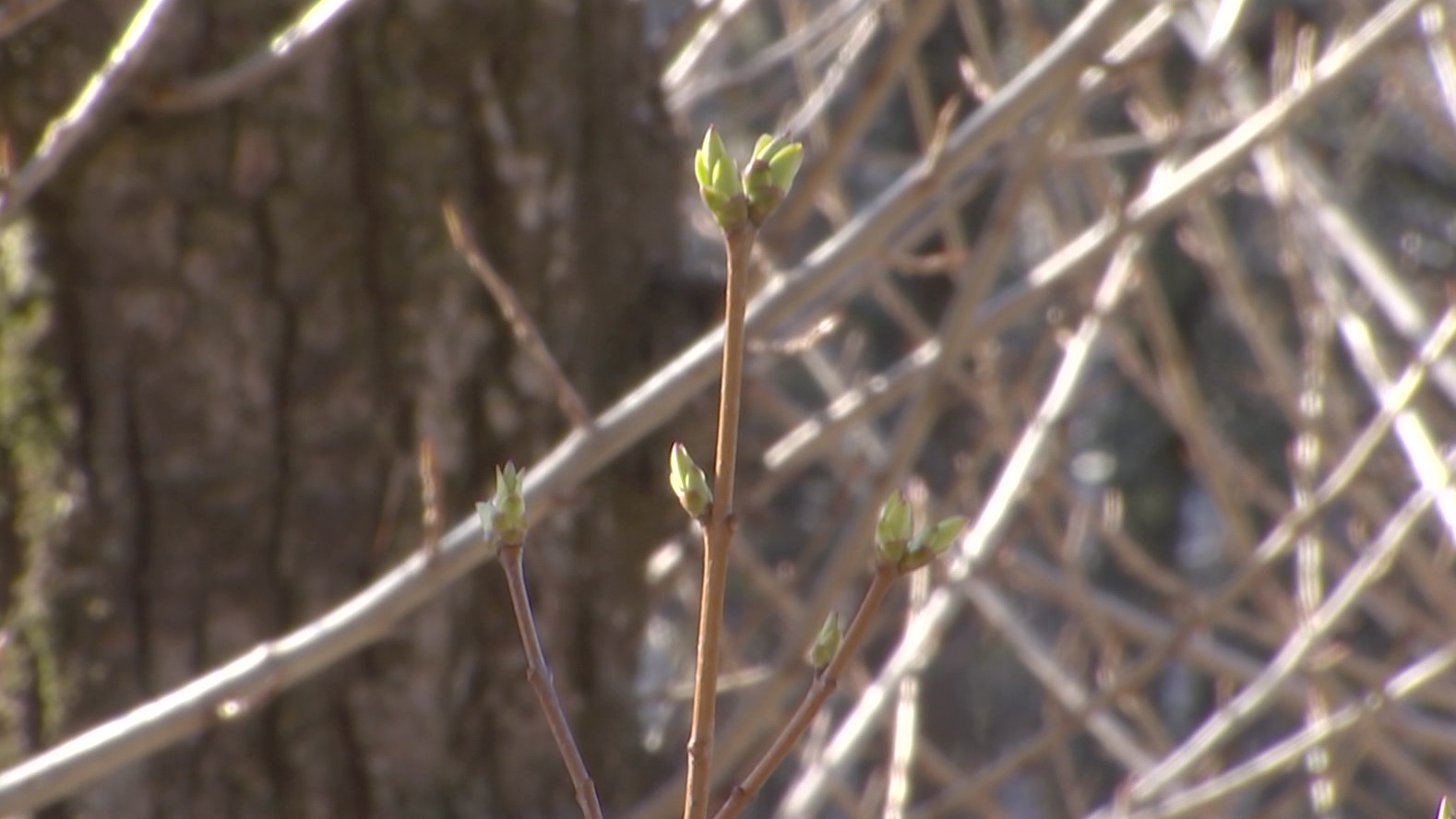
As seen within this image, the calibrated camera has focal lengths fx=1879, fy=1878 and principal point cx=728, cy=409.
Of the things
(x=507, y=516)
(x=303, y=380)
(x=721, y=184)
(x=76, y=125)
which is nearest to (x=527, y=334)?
(x=303, y=380)

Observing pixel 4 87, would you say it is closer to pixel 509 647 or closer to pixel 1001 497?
pixel 509 647

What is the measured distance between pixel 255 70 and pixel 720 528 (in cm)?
89

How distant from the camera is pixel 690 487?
693 mm

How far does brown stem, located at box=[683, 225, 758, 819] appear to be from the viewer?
0.60 meters

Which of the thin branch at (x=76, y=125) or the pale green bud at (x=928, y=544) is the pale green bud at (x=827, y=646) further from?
the thin branch at (x=76, y=125)

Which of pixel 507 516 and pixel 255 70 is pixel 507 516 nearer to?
pixel 507 516

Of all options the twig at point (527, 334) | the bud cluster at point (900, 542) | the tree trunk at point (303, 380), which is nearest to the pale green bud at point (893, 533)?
the bud cluster at point (900, 542)

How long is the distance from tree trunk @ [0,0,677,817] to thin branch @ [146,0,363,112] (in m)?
0.02

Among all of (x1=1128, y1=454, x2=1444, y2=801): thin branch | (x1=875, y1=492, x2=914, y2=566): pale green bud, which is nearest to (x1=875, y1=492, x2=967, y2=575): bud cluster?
(x1=875, y1=492, x2=914, y2=566): pale green bud

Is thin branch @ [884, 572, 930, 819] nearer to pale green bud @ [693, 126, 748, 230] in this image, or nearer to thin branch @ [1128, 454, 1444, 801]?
thin branch @ [1128, 454, 1444, 801]

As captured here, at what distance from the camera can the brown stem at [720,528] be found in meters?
0.60

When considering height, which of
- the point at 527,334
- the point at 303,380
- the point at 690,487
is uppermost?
the point at 303,380

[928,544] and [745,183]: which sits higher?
[745,183]

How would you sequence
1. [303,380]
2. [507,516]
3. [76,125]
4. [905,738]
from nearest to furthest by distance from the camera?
[507,516] → [76,125] → [303,380] → [905,738]
